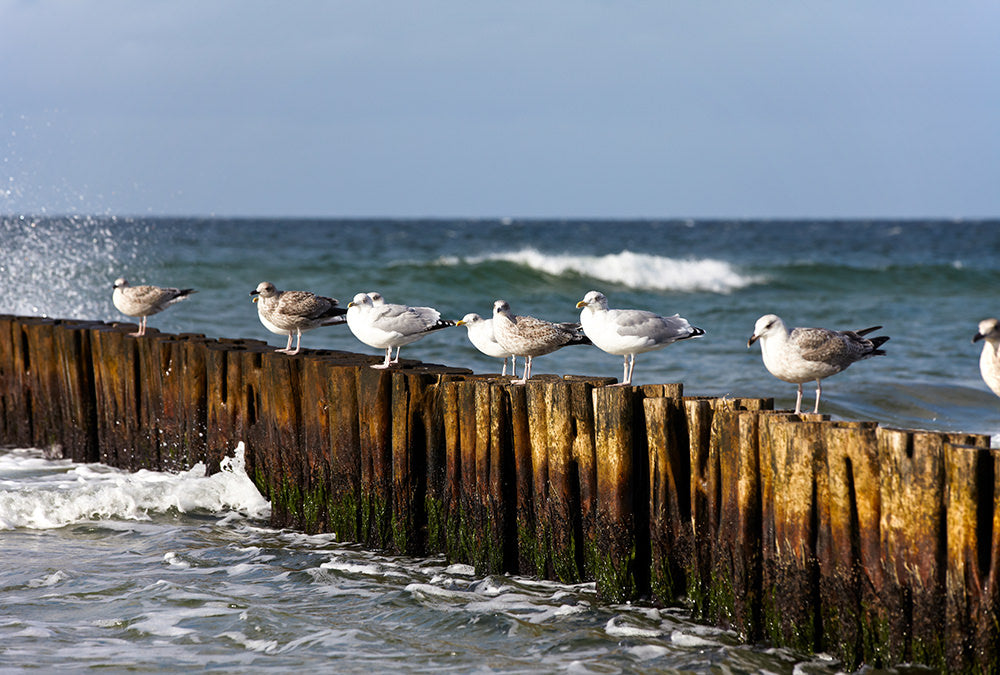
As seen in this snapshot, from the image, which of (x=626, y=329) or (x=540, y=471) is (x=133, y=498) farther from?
(x=626, y=329)

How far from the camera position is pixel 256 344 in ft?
28.6

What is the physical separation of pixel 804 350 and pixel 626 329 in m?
1.11

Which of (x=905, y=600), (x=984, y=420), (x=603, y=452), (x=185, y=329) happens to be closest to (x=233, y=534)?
(x=603, y=452)

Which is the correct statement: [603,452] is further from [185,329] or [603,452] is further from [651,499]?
[185,329]

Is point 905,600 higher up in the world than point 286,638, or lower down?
higher up

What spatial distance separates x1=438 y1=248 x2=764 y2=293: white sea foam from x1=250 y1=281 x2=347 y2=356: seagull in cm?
2233

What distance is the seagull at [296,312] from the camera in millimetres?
8664

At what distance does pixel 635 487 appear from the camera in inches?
231

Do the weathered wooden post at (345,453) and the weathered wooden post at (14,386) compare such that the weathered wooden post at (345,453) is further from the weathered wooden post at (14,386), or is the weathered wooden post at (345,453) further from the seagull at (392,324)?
the weathered wooden post at (14,386)

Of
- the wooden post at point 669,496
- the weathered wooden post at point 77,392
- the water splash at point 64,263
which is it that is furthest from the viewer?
the water splash at point 64,263

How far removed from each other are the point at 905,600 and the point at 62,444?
7.66 metres

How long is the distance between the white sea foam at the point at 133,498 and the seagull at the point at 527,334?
2.36 m

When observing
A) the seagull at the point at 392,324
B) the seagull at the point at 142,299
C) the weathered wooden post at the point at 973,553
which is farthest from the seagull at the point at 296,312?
the weathered wooden post at the point at 973,553

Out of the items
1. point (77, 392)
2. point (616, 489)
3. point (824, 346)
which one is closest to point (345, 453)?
point (616, 489)
